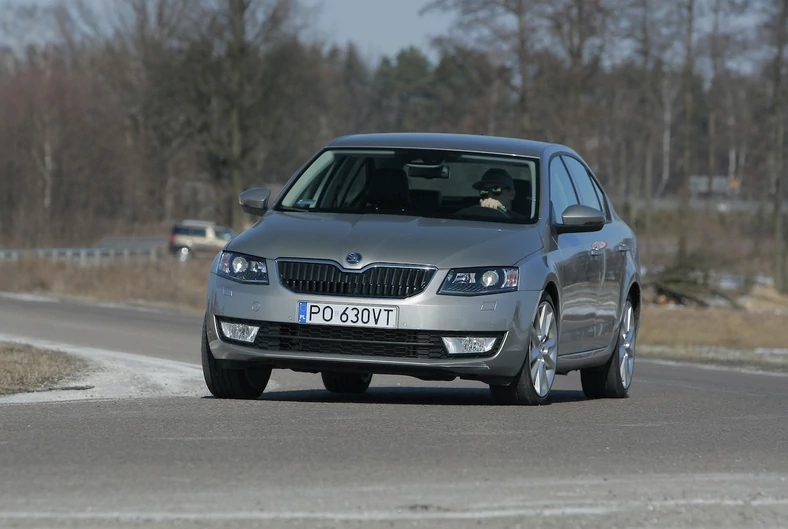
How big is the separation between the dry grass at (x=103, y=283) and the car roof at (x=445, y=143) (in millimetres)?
23116

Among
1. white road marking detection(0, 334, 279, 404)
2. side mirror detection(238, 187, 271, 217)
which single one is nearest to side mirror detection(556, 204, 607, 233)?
side mirror detection(238, 187, 271, 217)

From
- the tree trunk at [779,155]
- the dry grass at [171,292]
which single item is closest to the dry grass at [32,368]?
the dry grass at [171,292]

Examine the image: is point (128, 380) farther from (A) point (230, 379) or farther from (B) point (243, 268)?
(B) point (243, 268)

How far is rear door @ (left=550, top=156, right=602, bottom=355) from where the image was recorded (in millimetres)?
9789

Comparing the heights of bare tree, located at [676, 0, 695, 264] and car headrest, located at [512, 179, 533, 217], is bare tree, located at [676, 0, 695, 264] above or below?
below

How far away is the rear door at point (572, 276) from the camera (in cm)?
979

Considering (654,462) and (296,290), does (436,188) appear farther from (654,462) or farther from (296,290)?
(654,462)

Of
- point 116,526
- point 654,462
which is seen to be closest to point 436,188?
point 654,462

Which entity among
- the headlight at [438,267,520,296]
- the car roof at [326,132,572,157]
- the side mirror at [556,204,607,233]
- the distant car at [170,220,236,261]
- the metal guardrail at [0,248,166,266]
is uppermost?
the car roof at [326,132,572,157]

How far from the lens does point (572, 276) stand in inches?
392

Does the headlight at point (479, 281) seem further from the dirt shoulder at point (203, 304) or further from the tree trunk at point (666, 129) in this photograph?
the tree trunk at point (666, 129)

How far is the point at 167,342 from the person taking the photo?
19031 millimetres

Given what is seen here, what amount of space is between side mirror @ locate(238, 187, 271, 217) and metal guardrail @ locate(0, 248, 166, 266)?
1099 inches

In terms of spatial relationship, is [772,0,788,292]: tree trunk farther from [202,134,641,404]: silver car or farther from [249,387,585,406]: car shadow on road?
[202,134,641,404]: silver car
